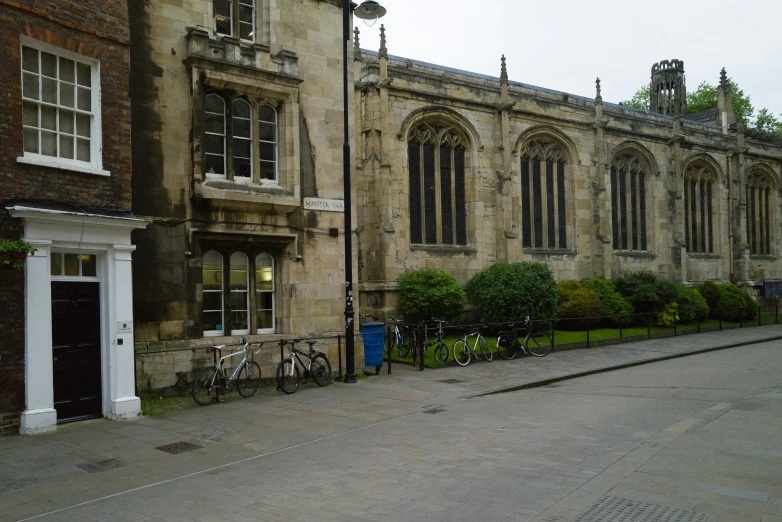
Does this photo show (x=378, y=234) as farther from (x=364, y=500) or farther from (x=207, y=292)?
(x=364, y=500)

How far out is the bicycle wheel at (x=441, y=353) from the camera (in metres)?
17.8

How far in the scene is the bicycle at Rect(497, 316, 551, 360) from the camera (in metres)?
19.1

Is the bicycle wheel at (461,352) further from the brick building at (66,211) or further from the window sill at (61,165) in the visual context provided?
the window sill at (61,165)

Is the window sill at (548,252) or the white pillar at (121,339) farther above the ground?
the window sill at (548,252)

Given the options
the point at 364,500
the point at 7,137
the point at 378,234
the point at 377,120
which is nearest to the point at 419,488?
the point at 364,500

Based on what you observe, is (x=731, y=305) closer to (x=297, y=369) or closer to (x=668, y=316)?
(x=668, y=316)

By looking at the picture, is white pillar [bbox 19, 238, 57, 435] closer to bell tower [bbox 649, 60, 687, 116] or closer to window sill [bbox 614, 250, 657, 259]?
window sill [bbox 614, 250, 657, 259]

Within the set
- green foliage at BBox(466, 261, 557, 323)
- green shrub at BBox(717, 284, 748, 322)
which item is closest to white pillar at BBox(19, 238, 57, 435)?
green foliage at BBox(466, 261, 557, 323)

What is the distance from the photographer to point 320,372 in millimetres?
14172

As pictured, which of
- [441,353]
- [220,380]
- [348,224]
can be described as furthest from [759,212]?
[220,380]

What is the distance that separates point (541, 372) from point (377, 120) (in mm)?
11814

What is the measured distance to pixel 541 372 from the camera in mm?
16578

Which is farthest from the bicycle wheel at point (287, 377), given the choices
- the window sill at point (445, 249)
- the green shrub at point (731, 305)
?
the green shrub at point (731, 305)

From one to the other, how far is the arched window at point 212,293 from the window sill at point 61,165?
10.3 feet
